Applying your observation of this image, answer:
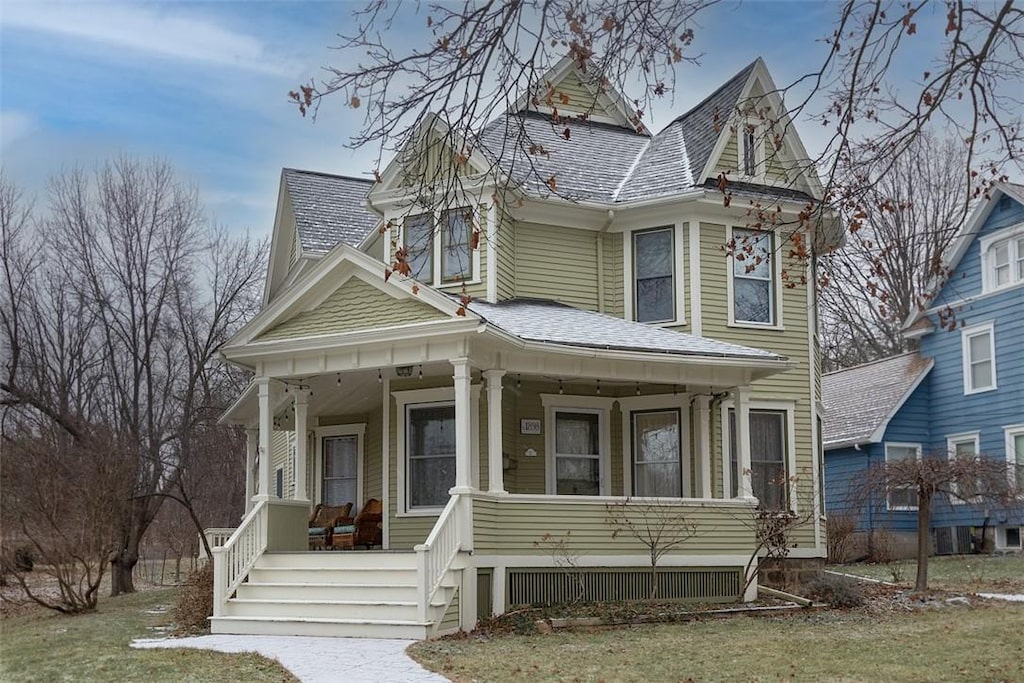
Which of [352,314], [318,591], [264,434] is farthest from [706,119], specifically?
[318,591]

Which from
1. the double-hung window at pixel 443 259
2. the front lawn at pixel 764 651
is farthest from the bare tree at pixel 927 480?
the double-hung window at pixel 443 259

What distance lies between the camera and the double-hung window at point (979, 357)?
25797 mm

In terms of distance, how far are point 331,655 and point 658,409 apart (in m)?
7.60

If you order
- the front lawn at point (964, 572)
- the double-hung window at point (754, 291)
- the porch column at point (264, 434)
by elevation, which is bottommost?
the front lawn at point (964, 572)

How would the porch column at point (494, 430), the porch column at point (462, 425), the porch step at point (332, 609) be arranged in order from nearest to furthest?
1. the porch step at point (332, 609)
2. the porch column at point (462, 425)
3. the porch column at point (494, 430)

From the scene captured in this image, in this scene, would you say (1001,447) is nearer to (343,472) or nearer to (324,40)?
(343,472)

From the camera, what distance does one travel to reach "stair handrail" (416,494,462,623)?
12.4m

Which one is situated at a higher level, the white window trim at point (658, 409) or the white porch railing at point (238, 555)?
the white window trim at point (658, 409)

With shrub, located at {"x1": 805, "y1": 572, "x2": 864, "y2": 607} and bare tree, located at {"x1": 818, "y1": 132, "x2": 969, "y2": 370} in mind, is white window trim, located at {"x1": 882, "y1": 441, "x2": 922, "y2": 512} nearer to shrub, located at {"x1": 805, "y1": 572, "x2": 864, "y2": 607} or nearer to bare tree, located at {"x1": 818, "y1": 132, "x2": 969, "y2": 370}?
bare tree, located at {"x1": 818, "y1": 132, "x2": 969, "y2": 370}

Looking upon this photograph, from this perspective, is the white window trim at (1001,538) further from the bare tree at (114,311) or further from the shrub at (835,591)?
the bare tree at (114,311)

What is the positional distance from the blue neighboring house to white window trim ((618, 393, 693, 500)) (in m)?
8.87

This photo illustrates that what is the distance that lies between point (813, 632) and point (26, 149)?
24210 millimetres

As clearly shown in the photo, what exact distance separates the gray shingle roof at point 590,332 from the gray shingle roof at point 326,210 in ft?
17.7

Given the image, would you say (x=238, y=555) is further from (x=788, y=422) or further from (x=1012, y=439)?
(x=1012, y=439)
